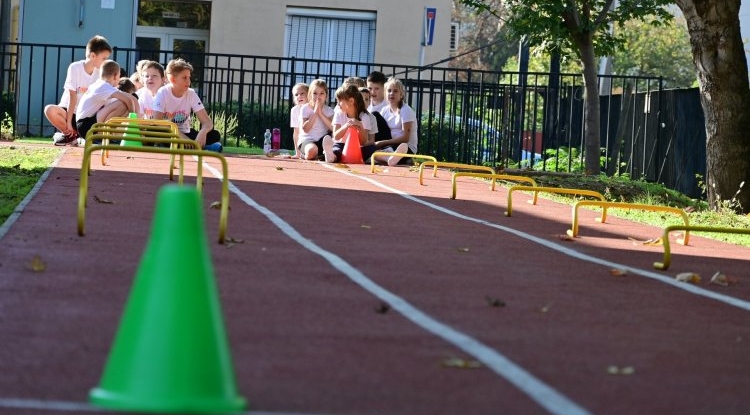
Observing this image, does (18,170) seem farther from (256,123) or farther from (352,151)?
(256,123)

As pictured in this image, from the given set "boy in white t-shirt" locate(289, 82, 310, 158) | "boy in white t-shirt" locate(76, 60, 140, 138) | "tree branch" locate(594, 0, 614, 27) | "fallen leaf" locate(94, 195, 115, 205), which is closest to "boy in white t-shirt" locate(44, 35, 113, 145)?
"boy in white t-shirt" locate(76, 60, 140, 138)

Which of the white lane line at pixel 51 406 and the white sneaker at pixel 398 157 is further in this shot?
the white sneaker at pixel 398 157

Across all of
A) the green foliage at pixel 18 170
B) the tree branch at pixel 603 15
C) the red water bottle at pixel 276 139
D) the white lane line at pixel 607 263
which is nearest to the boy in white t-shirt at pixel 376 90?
the red water bottle at pixel 276 139

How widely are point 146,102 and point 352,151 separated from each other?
3471mm

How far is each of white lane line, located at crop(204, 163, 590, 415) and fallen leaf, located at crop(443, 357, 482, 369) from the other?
5 centimetres

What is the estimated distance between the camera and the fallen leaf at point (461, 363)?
5629mm

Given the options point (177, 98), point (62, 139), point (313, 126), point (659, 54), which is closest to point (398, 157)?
point (313, 126)

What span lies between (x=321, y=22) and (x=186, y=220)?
3509 centimetres

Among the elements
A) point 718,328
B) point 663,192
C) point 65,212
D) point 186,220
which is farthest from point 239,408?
point 663,192

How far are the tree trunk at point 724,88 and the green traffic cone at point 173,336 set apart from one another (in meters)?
12.5

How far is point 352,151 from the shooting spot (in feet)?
70.4

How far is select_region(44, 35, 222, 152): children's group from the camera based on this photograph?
1858cm

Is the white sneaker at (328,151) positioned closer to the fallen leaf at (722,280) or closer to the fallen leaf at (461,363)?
the fallen leaf at (722,280)

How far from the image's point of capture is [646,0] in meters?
23.0
